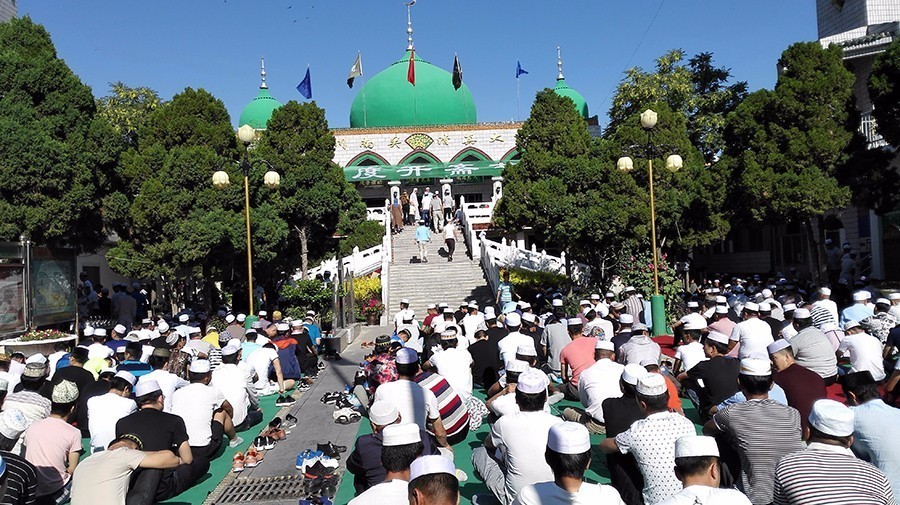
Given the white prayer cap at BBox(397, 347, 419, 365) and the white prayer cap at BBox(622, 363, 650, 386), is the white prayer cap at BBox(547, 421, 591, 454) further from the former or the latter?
the white prayer cap at BBox(397, 347, 419, 365)

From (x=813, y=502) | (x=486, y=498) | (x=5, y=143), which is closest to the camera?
(x=813, y=502)

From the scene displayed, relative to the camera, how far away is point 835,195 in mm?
15094

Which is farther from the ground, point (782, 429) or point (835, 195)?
point (835, 195)

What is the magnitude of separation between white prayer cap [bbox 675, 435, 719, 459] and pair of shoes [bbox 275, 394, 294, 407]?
7.77 meters

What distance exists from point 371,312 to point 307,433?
11.7 metres

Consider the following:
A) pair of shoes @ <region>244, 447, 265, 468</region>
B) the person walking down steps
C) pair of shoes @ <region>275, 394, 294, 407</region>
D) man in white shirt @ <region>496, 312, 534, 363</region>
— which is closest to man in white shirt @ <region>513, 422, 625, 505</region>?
pair of shoes @ <region>244, 447, 265, 468</region>

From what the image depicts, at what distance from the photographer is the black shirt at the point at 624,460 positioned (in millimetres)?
4570

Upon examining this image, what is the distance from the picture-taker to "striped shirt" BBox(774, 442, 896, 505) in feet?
11.6

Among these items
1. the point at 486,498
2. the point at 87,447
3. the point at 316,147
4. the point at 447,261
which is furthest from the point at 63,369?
the point at 447,261

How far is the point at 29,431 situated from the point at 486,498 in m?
3.52

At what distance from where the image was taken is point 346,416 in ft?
29.7

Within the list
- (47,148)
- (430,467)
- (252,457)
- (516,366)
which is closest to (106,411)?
(252,457)

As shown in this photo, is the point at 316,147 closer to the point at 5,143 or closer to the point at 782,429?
the point at 5,143

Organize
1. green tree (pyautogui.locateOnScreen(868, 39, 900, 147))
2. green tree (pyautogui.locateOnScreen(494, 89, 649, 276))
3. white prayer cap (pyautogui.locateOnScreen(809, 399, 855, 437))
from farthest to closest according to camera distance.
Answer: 1. green tree (pyautogui.locateOnScreen(494, 89, 649, 276))
2. green tree (pyautogui.locateOnScreen(868, 39, 900, 147))
3. white prayer cap (pyautogui.locateOnScreen(809, 399, 855, 437))
